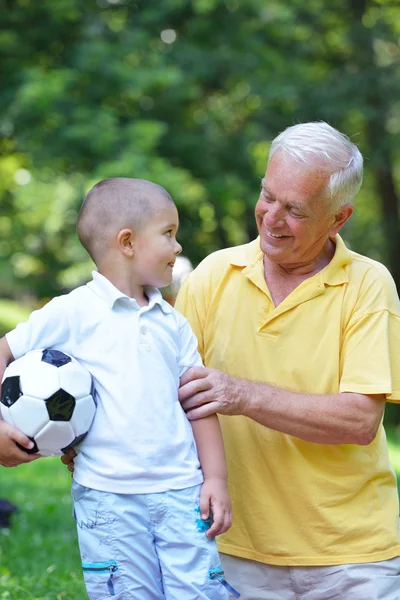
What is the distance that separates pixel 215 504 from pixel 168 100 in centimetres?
939

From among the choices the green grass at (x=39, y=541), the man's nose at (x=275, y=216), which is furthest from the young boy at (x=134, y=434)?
the green grass at (x=39, y=541)

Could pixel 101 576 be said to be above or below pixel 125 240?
below

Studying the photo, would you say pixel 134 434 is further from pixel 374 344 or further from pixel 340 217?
pixel 340 217

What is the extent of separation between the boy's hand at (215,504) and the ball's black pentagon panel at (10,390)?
684mm

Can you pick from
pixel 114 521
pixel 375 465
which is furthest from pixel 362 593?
pixel 114 521

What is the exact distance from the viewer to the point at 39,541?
20.5 ft

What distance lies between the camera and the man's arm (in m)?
3.09

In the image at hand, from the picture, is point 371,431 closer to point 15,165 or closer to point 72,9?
point 72,9

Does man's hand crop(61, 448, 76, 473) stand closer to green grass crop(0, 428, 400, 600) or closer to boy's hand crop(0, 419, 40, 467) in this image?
boy's hand crop(0, 419, 40, 467)

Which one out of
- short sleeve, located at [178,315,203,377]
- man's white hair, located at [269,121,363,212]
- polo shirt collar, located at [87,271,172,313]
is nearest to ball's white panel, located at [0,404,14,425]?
polo shirt collar, located at [87,271,172,313]

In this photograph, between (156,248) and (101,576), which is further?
(156,248)

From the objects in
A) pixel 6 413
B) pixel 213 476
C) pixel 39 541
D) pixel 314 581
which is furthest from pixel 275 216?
pixel 39 541

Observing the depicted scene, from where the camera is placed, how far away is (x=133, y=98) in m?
11.6

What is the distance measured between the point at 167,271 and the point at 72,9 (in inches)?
373
